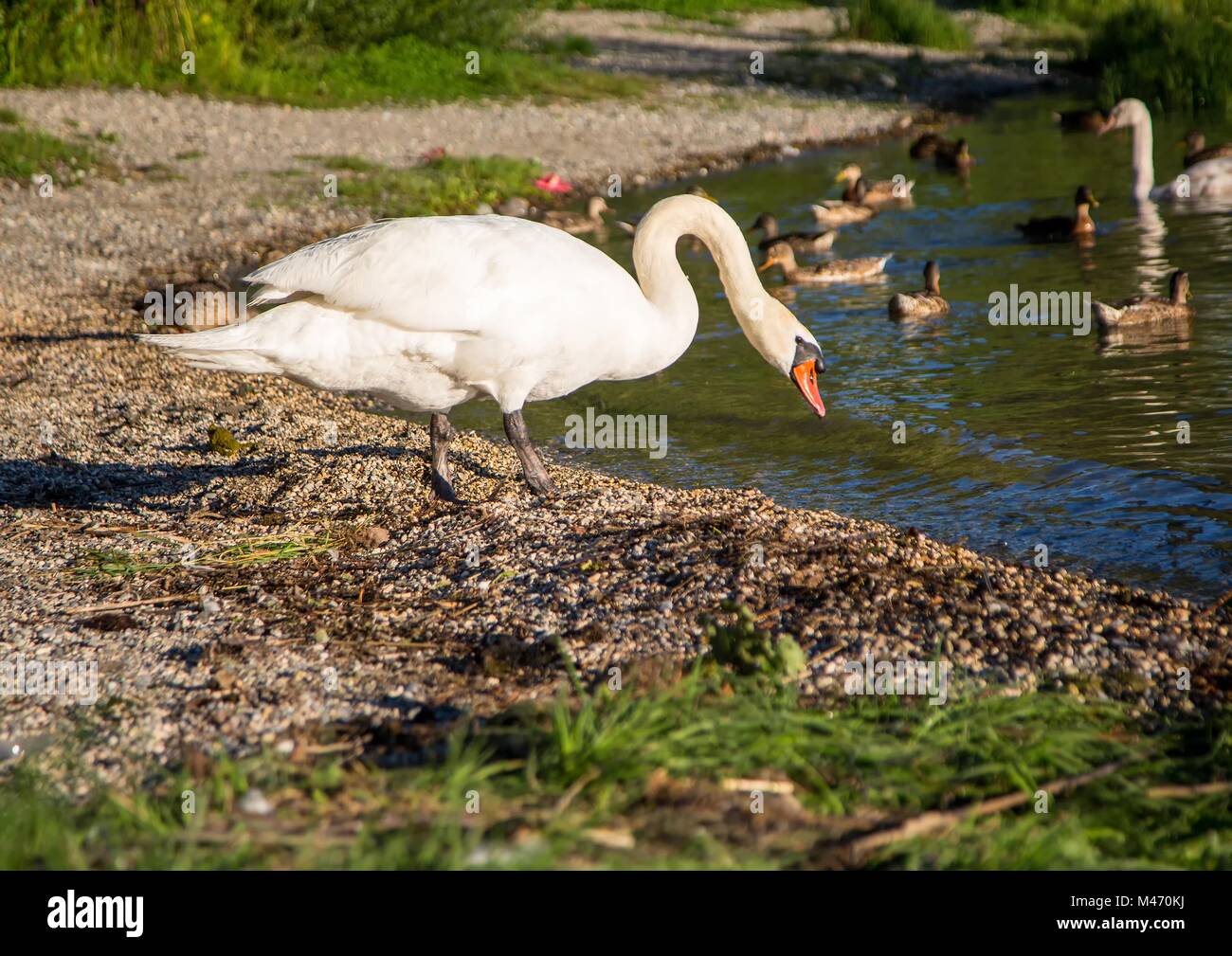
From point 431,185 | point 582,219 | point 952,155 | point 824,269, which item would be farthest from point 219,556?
point 952,155

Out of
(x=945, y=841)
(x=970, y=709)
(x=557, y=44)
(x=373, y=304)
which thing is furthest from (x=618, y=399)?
(x=557, y=44)

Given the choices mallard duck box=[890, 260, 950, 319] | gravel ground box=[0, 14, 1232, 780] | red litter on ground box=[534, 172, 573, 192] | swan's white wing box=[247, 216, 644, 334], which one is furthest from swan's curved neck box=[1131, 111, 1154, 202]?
swan's white wing box=[247, 216, 644, 334]

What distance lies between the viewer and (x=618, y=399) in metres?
10.8

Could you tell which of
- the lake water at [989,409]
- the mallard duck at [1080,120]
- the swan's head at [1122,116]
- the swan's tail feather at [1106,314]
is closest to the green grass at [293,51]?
the mallard duck at [1080,120]

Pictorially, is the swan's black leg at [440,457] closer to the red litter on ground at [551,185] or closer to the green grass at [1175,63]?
the red litter on ground at [551,185]

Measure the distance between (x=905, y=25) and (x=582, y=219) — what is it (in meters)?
21.9

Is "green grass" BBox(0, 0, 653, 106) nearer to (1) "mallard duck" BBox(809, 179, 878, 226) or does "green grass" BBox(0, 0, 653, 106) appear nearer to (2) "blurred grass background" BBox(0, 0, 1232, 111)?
(2) "blurred grass background" BBox(0, 0, 1232, 111)

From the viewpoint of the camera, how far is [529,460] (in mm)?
6969

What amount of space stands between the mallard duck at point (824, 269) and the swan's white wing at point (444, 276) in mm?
→ 8558

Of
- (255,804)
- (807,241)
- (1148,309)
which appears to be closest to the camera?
(255,804)

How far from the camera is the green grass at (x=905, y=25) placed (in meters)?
35.7

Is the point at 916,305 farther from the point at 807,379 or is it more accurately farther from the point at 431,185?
the point at 431,185

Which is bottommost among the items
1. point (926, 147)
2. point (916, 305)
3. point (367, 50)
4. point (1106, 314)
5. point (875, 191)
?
point (1106, 314)
